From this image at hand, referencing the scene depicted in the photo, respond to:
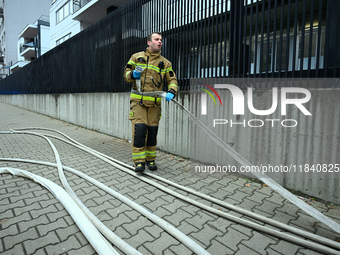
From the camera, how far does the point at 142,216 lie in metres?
2.51

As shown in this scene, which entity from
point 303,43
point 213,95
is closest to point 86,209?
point 213,95

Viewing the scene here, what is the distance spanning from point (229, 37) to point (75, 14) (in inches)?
888

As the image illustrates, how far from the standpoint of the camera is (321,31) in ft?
9.75

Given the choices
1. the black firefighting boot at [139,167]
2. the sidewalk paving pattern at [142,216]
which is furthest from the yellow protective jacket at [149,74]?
the sidewalk paving pattern at [142,216]

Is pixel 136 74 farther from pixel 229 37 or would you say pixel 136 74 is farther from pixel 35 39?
pixel 35 39

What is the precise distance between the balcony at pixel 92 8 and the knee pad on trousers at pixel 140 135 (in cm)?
1893

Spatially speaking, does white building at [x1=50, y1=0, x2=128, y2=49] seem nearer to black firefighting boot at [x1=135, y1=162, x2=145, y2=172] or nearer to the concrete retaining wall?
the concrete retaining wall

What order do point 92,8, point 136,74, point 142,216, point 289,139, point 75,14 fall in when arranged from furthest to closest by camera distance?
1. point 75,14
2. point 92,8
3. point 136,74
4. point 289,139
5. point 142,216

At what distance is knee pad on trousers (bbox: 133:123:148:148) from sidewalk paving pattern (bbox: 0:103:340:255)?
1.84 ft

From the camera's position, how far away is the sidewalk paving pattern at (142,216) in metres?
2.03

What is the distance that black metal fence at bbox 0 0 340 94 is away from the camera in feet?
10.0

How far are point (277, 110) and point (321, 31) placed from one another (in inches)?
44.5

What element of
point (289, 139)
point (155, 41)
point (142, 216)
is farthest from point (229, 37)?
point (142, 216)

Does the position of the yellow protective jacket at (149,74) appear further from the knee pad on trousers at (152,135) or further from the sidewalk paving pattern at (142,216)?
the sidewalk paving pattern at (142,216)
